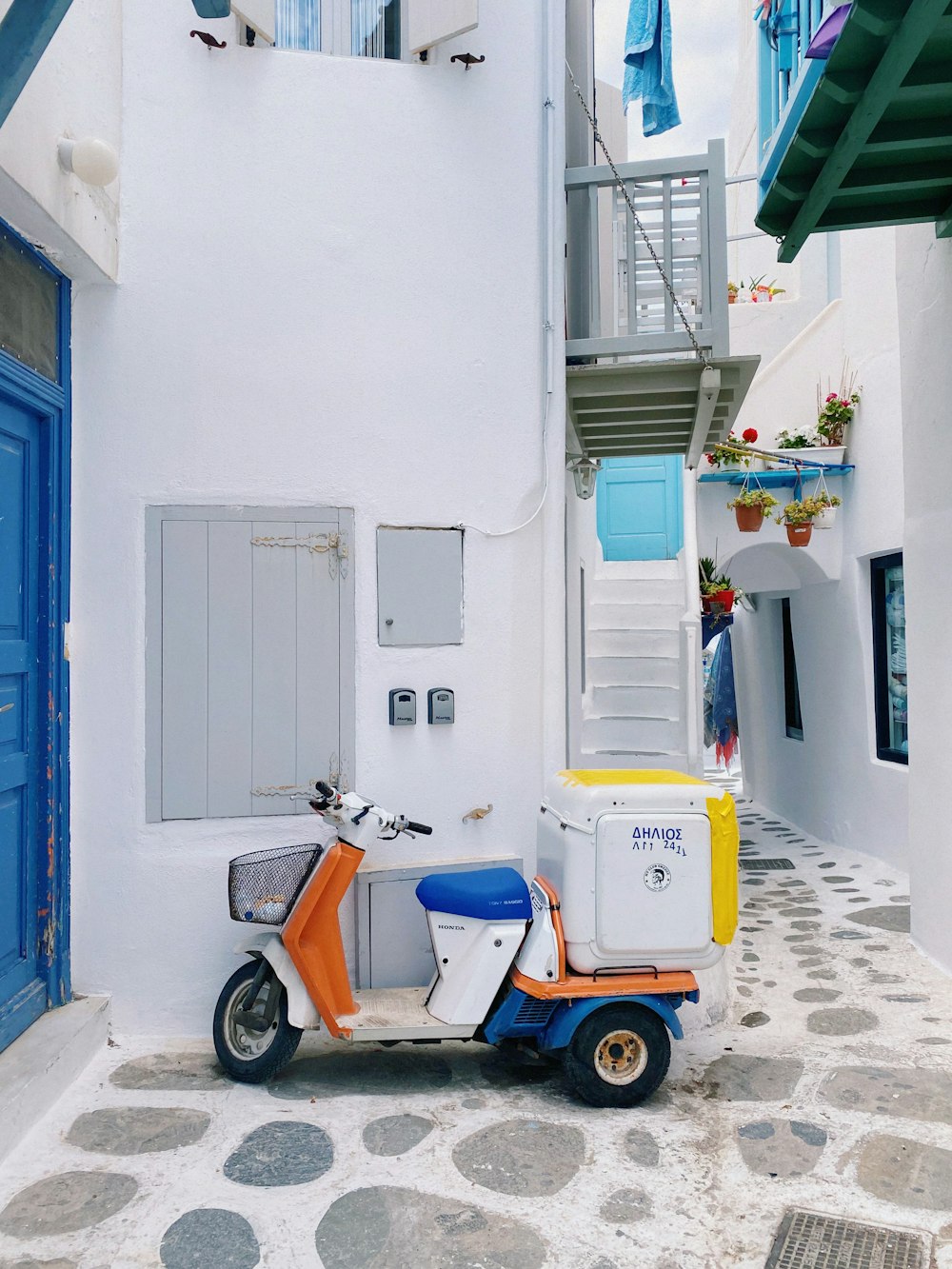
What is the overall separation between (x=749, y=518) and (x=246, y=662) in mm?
5848

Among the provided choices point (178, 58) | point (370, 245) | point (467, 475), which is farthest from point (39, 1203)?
point (178, 58)

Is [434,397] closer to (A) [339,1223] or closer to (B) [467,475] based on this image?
(B) [467,475]

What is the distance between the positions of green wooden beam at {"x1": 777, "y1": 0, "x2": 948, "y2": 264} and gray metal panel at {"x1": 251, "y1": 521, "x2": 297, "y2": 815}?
9.13 ft

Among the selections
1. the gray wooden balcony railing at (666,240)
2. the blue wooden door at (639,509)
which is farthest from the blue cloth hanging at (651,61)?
the blue wooden door at (639,509)

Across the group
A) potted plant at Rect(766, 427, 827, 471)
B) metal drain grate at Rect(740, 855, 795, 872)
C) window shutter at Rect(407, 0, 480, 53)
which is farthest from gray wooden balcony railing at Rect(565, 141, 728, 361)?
metal drain grate at Rect(740, 855, 795, 872)

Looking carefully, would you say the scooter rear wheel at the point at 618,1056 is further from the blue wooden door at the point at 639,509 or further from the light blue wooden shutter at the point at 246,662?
the blue wooden door at the point at 639,509

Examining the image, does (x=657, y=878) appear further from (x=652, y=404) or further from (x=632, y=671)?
(x=632, y=671)

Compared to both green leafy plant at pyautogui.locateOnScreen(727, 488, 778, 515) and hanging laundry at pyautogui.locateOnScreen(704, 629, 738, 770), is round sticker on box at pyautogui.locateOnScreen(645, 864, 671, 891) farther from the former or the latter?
hanging laundry at pyautogui.locateOnScreen(704, 629, 738, 770)

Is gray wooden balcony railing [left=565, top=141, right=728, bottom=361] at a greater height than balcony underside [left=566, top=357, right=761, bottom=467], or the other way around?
gray wooden balcony railing [left=565, top=141, right=728, bottom=361]

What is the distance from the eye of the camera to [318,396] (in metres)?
4.32

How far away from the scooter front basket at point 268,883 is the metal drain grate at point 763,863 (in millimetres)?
5239

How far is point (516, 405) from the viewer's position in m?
4.46

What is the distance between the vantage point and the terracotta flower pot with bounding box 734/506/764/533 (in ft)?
28.9

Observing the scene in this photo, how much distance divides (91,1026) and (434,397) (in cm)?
292
